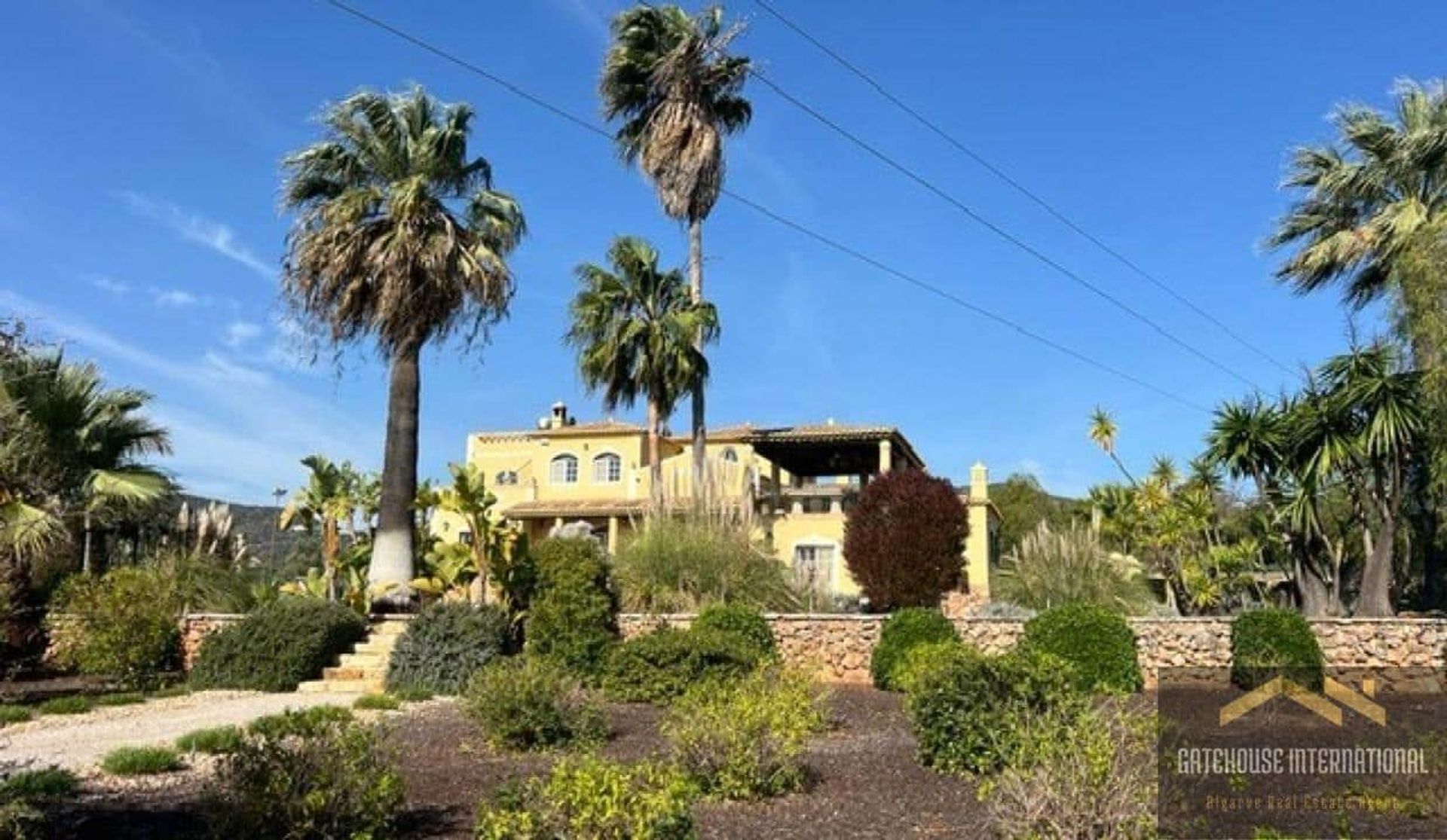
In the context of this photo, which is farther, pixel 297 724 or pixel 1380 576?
pixel 1380 576

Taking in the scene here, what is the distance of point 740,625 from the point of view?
13.6m

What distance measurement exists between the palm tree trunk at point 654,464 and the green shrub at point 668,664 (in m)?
5.37

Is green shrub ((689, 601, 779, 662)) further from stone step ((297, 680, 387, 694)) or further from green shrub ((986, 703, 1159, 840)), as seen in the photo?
green shrub ((986, 703, 1159, 840))

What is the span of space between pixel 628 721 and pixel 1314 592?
13.8 meters

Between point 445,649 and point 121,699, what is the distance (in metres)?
3.57

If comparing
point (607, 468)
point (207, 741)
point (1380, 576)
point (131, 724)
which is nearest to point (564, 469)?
point (607, 468)

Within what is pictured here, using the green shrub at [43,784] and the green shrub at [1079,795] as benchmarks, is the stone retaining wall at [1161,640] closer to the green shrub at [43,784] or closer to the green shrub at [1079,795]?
the green shrub at [43,784]

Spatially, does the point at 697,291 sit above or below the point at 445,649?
above

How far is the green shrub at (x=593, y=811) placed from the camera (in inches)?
159

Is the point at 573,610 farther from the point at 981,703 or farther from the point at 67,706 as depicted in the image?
the point at 981,703

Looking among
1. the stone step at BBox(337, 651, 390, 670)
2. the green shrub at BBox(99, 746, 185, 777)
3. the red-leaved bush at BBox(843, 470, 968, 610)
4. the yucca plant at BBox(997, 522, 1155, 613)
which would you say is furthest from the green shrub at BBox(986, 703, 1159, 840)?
the red-leaved bush at BBox(843, 470, 968, 610)

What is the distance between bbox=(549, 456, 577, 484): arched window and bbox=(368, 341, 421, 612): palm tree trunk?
16.2 meters

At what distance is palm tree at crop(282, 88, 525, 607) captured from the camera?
1716 cm

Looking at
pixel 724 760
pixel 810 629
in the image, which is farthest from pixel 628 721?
pixel 810 629
